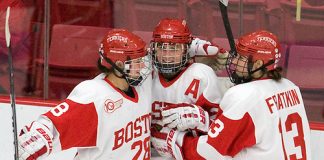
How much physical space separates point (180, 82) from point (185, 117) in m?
0.22

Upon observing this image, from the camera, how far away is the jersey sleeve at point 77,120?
3549 mm

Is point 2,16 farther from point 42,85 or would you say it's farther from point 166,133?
point 166,133

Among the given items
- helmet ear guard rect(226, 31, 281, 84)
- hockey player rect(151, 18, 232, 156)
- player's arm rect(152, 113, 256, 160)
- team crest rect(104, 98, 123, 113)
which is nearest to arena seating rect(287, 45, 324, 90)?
hockey player rect(151, 18, 232, 156)

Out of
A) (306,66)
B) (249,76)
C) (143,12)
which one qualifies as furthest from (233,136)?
(143,12)

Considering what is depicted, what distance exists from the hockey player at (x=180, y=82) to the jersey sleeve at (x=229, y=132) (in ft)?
0.36

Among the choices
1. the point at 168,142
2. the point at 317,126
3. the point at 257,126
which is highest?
the point at 257,126

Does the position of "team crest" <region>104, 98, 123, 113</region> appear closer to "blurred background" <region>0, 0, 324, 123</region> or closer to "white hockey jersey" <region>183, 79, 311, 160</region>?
"white hockey jersey" <region>183, 79, 311, 160</region>

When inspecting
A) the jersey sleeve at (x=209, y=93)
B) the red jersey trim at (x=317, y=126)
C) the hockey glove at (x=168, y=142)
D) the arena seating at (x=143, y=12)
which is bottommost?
the red jersey trim at (x=317, y=126)

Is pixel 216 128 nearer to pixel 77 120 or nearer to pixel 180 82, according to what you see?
pixel 180 82

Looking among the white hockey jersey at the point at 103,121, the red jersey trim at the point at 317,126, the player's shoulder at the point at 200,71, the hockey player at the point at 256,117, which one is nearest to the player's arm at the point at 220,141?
the hockey player at the point at 256,117

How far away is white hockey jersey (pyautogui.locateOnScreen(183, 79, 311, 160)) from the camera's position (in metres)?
3.59

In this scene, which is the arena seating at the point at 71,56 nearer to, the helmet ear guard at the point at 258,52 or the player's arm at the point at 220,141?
the player's arm at the point at 220,141

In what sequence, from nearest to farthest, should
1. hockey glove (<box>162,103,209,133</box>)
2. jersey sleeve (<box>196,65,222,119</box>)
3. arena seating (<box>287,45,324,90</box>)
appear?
hockey glove (<box>162,103,209,133</box>), jersey sleeve (<box>196,65,222,119</box>), arena seating (<box>287,45,324,90</box>)

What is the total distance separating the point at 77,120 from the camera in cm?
357
